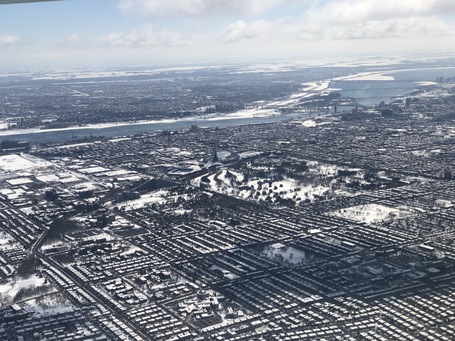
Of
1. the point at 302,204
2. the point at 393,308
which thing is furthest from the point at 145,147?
the point at 393,308

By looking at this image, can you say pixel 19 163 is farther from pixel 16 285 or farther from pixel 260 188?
pixel 16 285

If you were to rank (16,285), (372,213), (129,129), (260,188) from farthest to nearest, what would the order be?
1. (129,129)
2. (260,188)
3. (372,213)
4. (16,285)

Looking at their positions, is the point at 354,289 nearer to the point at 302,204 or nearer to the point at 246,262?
the point at 246,262

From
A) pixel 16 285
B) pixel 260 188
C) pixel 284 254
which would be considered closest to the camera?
pixel 16 285

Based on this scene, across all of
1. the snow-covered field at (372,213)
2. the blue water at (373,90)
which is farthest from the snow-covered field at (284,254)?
the blue water at (373,90)

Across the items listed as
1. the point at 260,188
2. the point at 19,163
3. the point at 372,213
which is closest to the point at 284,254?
the point at 372,213

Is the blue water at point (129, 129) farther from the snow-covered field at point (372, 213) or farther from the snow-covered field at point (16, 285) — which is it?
the snow-covered field at point (16, 285)

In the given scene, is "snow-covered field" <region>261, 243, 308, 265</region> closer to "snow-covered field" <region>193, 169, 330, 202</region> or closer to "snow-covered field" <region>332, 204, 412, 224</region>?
"snow-covered field" <region>332, 204, 412, 224</region>

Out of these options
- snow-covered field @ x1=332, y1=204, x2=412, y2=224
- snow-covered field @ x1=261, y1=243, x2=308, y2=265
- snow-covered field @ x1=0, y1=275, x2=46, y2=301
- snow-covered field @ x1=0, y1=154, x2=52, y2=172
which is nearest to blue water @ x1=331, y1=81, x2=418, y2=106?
snow-covered field @ x1=0, y1=154, x2=52, y2=172
